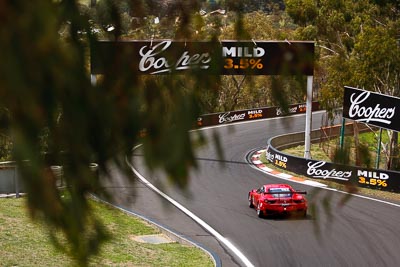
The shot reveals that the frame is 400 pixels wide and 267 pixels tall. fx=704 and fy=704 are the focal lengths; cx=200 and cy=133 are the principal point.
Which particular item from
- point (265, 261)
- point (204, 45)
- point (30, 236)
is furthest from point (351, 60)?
point (204, 45)

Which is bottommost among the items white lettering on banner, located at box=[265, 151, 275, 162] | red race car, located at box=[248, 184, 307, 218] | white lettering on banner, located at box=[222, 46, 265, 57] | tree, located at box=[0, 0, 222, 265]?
white lettering on banner, located at box=[265, 151, 275, 162]

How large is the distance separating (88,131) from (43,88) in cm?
22

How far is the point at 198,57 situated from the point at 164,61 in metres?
0.19

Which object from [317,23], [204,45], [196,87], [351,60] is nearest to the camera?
[196,87]

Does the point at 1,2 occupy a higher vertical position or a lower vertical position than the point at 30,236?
higher

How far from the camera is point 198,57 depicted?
7.28 ft

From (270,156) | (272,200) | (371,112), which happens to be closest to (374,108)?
(371,112)

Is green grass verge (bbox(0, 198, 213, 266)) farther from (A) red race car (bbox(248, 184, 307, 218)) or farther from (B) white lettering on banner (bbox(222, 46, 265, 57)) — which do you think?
(B) white lettering on banner (bbox(222, 46, 265, 57))

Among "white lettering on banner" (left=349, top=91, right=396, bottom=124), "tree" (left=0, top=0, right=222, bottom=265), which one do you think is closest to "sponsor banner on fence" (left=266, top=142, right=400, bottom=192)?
"white lettering on banner" (left=349, top=91, right=396, bottom=124)

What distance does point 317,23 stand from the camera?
31.4 meters

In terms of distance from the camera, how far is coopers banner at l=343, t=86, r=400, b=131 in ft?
82.6

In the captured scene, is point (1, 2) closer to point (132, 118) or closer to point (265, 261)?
point (132, 118)

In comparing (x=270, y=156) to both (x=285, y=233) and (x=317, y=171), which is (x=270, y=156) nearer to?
(x=317, y=171)

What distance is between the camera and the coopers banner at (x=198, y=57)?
84.9 inches
